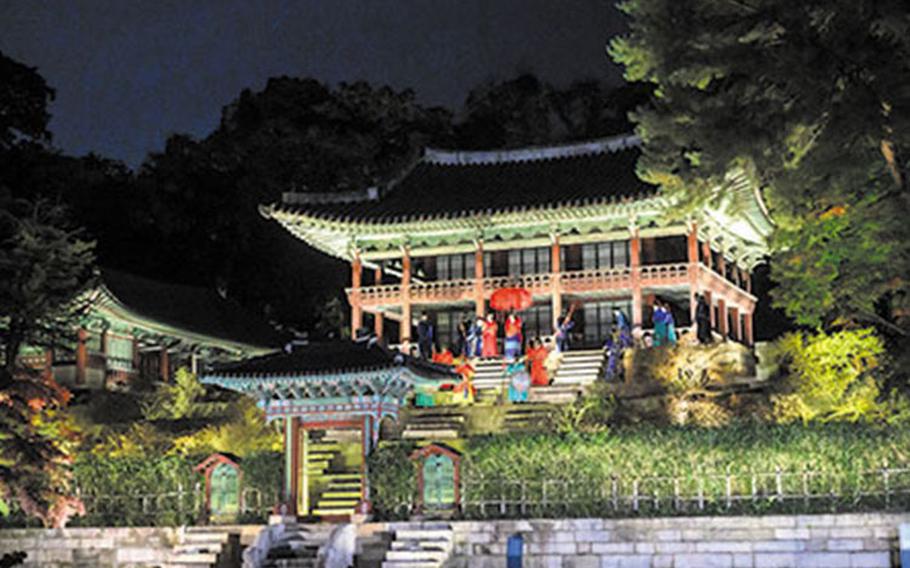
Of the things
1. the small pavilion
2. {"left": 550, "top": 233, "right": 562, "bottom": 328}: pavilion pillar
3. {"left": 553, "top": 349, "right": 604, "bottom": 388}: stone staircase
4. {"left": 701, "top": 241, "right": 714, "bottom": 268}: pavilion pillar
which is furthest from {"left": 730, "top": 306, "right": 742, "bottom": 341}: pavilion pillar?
the small pavilion

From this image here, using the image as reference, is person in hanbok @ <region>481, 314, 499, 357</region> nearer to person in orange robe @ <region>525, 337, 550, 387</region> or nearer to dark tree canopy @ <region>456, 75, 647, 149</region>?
person in orange robe @ <region>525, 337, 550, 387</region>

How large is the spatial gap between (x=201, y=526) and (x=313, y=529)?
248cm

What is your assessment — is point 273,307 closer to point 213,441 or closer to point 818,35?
point 213,441

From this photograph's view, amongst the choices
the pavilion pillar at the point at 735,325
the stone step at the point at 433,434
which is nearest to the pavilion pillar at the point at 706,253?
the pavilion pillar at the point at 735,325

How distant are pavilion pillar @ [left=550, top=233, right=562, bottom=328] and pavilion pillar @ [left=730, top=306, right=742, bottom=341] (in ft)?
24.0

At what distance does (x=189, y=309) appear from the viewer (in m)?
45.2

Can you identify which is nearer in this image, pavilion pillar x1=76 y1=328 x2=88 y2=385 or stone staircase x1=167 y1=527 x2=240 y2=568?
stone staircase x1=167 y1=527 x2=240 y2=568

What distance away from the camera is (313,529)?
23906mm

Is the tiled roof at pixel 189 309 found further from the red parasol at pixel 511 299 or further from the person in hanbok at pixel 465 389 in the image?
the person in hanbok at pixel 465 389

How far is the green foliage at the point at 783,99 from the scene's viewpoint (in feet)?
53.6

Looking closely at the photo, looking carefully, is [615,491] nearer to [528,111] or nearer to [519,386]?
[519,386]

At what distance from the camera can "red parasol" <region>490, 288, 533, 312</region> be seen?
34281 mm

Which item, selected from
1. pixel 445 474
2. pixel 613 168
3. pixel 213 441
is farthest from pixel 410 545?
pixel 613 168

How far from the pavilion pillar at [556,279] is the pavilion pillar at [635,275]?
2.09m
